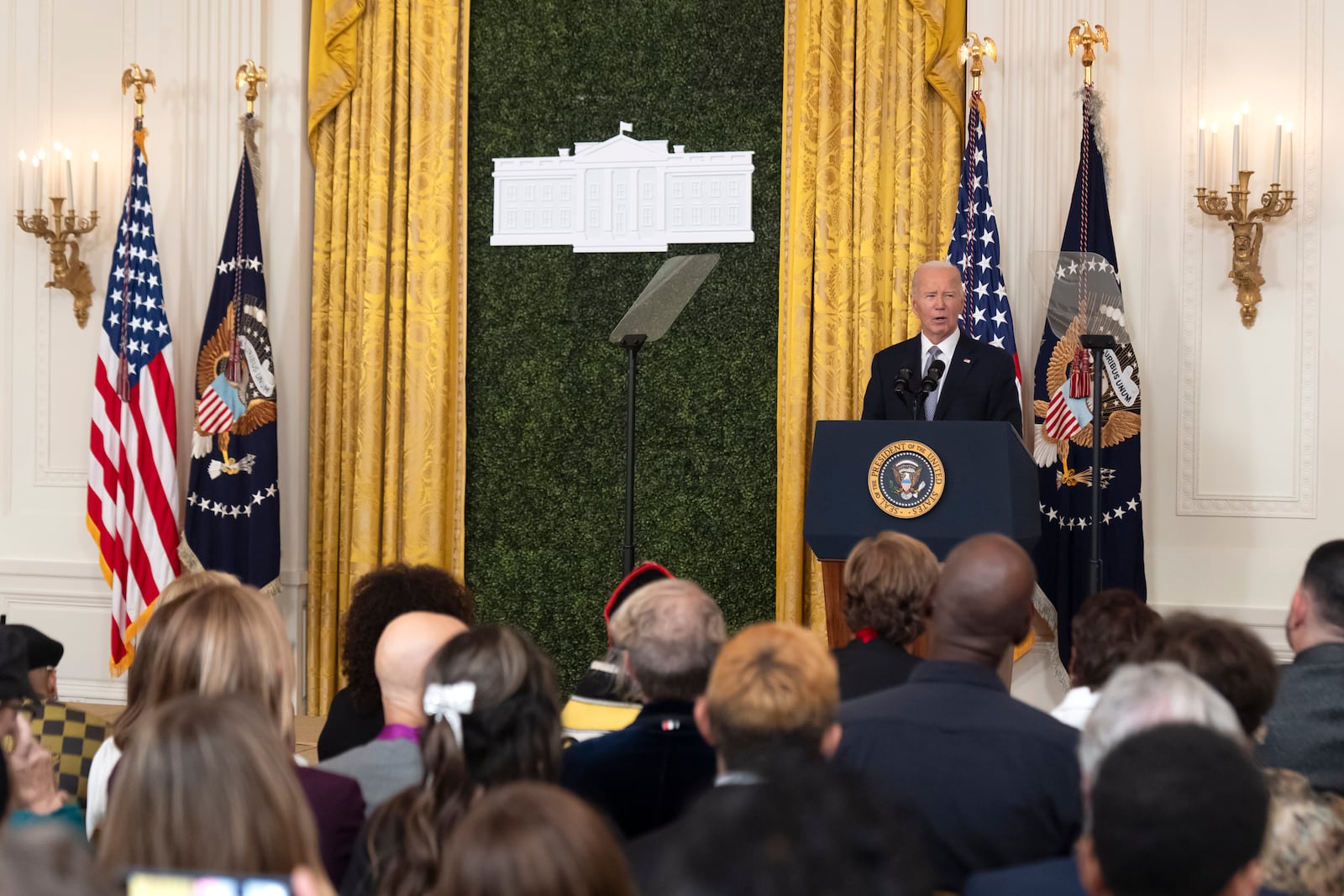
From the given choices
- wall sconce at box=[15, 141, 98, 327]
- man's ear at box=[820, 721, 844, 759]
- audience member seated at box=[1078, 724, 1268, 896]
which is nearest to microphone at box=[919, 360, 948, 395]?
man's ear at box=[820, 721, 844, 759]

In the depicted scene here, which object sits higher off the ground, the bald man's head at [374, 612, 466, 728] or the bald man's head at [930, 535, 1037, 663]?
the bald man's head at [930, 535, 1037, 663]

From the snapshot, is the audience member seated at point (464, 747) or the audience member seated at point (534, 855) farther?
the audience member seated at point (464, 747)

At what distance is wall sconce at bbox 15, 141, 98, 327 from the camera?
6.49 m

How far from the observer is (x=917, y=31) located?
5820 mm

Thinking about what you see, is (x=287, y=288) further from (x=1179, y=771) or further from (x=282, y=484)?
(x=1179, y=771)

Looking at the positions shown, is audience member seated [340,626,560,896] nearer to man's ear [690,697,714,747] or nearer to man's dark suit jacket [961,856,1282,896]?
man's ear [690,697,714,747]

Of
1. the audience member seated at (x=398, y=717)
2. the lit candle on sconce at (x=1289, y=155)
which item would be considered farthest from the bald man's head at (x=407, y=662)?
the lit candle on sconce at (x=1289, y=155)

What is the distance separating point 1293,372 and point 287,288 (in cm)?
438

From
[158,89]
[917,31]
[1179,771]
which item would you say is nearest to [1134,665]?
[1179,771]

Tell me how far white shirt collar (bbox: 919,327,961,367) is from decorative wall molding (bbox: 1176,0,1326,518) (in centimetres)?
116

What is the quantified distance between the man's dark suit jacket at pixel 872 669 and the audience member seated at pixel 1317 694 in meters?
0.71

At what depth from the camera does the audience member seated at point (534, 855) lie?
1.23 metres

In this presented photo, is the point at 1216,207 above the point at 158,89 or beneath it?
beneath

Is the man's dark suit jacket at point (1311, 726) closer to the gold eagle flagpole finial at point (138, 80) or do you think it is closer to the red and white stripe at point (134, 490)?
the red and white stripe at point (134, 490)
